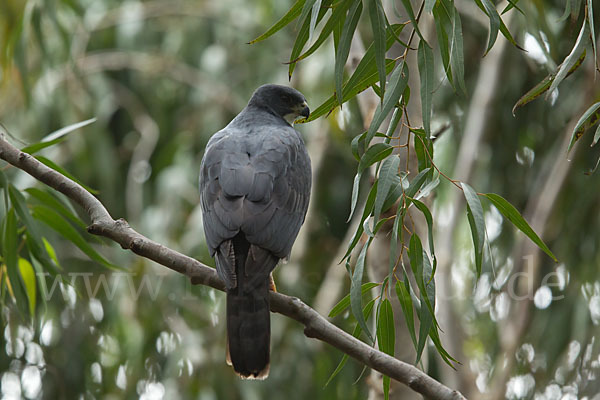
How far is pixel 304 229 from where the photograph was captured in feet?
19.0

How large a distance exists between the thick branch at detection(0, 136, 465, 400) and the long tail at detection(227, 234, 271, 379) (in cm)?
6

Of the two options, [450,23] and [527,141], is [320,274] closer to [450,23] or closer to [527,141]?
[527,141]

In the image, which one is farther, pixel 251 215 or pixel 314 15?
pixel 251 215

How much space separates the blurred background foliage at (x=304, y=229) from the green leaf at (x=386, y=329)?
2.14 m

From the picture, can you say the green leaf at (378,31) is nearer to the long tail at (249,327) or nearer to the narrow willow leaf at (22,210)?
the long tail at (249,327)

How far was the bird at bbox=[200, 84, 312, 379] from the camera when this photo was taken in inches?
108

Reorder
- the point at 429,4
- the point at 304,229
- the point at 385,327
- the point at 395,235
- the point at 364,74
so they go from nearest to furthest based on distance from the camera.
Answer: the point at 429,4 < the point at 395,235 < the point at 364,74 < the point at 385,327 < the point at 304,229

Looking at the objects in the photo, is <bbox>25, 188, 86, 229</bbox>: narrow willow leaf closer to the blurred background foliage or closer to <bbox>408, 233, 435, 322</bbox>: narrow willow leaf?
the blurred background foliage

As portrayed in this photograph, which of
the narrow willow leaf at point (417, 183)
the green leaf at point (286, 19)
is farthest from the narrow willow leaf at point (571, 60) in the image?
the green leaf at point (286, 19)

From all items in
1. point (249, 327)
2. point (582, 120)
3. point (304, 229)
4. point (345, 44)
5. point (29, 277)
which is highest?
point (345, 44)

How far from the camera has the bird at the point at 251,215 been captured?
2.75 metres

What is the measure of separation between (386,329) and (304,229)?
10.4 feet

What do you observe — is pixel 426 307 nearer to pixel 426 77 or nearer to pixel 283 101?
pixel 426 77

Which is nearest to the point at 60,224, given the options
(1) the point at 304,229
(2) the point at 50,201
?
(2) the point at 50,201
